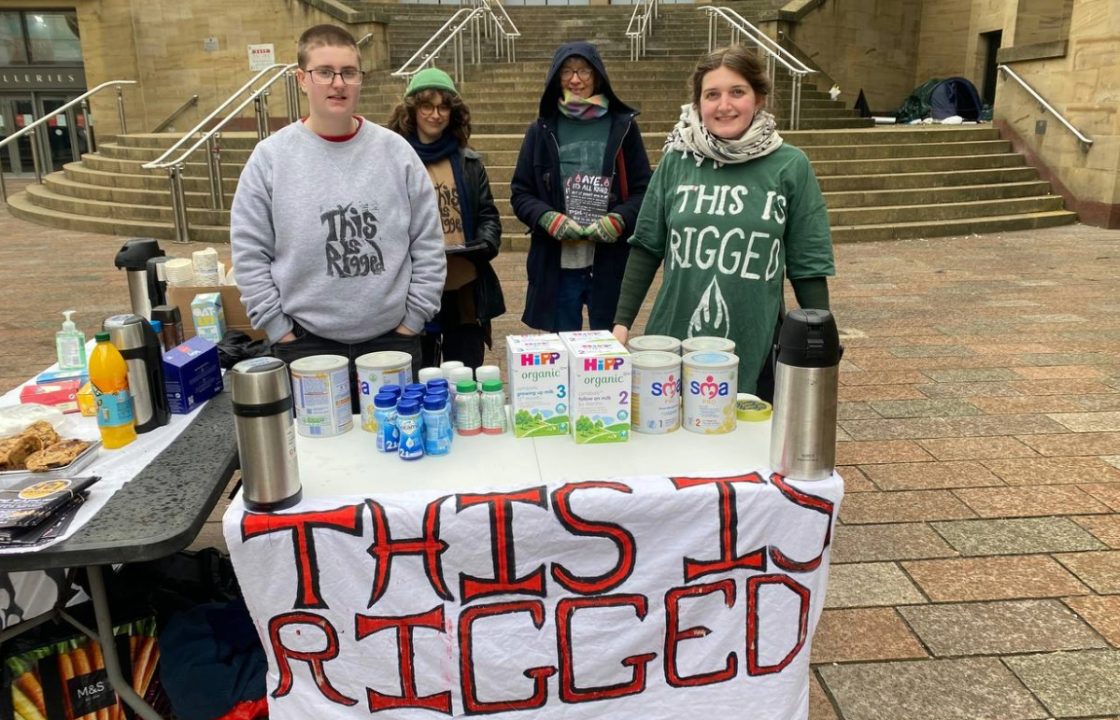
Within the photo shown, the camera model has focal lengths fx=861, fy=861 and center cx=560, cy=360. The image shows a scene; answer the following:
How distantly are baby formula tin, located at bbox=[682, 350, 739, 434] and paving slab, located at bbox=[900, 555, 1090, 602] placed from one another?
1.21m

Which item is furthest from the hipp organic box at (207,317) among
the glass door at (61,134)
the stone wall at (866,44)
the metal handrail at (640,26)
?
the glass door at (61,134)

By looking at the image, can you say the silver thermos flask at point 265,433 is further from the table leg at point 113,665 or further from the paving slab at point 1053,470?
the paving slab at point 1053,470

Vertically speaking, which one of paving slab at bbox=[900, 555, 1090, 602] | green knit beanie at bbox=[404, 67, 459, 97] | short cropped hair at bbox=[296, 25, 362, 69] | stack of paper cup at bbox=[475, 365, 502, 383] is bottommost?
paving slab at bbox=[900, 555, 1090, 602]

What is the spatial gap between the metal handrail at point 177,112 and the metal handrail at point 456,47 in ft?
15.3

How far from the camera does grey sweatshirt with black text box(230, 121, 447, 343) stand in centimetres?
261

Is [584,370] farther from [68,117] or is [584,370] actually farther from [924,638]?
[68,117]

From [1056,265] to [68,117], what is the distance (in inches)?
733

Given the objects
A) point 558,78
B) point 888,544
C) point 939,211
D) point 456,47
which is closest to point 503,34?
point 456,47

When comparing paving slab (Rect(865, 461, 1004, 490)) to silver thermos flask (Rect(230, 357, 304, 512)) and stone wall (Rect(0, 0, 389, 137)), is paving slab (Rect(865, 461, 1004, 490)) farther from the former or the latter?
stone wall (Rect(0, 0, 389, 137))

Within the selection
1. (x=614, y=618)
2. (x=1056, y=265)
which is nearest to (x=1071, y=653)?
(x=614, y=618)

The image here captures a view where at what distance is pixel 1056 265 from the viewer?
27.6 ft

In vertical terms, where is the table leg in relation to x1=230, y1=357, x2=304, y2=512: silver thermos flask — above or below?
below

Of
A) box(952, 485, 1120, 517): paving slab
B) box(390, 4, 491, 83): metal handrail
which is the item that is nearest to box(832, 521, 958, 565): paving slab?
box(952, 485, 1120, 517): paving slab

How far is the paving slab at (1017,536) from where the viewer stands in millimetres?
3113
